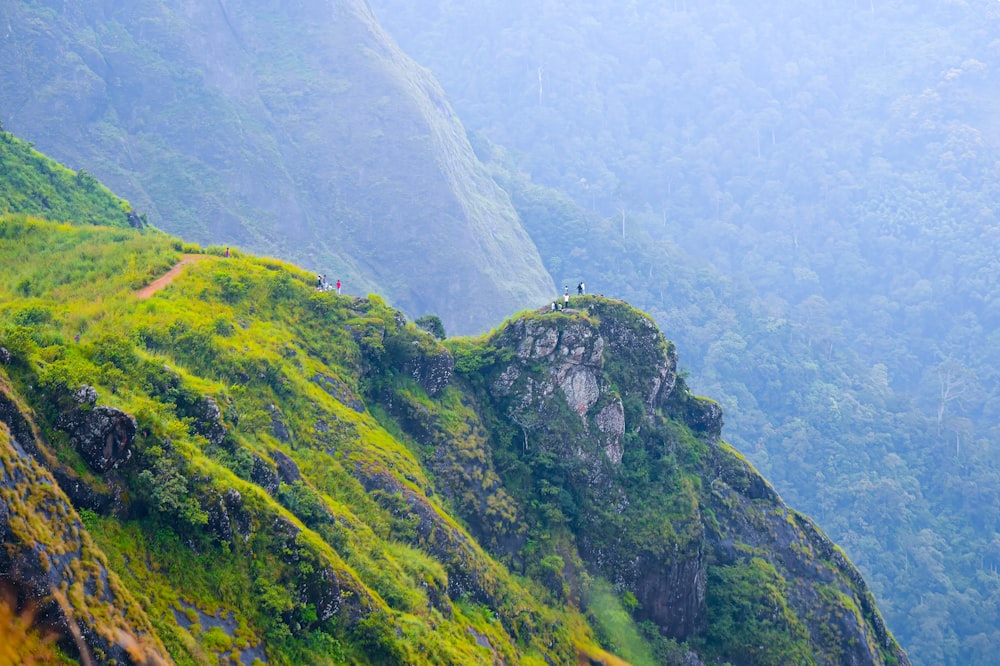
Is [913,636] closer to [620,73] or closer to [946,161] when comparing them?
[946,161]

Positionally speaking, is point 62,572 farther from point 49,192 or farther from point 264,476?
point 49,192

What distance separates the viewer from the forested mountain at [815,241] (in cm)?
9881

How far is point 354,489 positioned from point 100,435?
980 cm

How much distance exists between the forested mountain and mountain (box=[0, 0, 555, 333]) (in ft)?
97.4

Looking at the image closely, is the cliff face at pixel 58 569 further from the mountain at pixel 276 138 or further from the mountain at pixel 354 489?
the mountain at pixel 276 138

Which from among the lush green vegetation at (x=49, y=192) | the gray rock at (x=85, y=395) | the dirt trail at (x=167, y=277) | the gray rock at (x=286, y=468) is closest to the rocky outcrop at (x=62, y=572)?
the gray rock at (x=85, y=395)

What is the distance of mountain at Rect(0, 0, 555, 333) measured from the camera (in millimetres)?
86562

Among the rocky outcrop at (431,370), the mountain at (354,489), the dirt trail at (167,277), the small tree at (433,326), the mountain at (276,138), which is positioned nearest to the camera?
the mountain at (354,489)

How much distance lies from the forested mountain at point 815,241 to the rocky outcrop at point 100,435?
8151 centimetres

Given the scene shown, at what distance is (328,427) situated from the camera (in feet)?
89.8

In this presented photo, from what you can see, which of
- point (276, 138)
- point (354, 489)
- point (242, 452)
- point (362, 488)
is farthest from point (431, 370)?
point (276, 138)

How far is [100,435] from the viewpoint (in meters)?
17.3

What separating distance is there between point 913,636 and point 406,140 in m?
71.6

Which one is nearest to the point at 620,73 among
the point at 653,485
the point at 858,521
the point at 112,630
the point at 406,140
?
the point at 406,140
